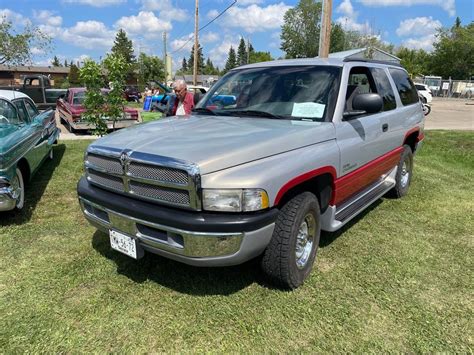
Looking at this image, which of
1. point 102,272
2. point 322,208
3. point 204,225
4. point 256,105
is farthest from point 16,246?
point 322,208

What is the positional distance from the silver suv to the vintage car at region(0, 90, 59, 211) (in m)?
1.58

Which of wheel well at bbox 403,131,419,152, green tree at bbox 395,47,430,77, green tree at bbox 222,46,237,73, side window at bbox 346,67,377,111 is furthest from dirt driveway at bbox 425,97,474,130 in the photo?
green tree at bbox 222,46,237,73

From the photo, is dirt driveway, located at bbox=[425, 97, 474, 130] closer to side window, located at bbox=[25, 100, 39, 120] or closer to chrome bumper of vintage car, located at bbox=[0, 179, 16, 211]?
side window, located at bbox=[25, 100, 39, 120]

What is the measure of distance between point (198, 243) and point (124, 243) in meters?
0.76

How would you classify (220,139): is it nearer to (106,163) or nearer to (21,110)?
(106,163)

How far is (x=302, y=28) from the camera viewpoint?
7956cm

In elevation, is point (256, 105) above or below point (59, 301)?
above

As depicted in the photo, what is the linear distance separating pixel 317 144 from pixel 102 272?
227 cm

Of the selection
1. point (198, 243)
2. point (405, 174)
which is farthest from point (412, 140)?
point (198, 243)

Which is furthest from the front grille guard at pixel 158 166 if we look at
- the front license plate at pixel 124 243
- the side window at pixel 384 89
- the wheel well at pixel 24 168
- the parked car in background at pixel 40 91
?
the parked car in background at pixel 40 91

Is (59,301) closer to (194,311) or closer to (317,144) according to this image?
(194,311)

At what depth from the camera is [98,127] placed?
7.69m

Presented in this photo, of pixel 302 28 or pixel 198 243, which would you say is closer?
pixel 198 243

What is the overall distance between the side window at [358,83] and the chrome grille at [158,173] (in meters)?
2.03
